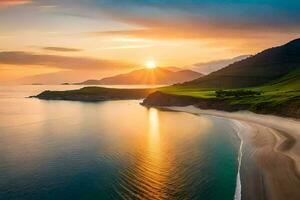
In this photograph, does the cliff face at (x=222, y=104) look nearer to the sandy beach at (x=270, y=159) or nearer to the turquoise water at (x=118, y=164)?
the sandy beach at (x=270, y=159)

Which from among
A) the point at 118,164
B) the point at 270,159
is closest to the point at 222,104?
the point at 270,159

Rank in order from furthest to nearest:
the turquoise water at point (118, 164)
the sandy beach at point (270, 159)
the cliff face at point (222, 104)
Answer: the cliff face at point (222, 104) < the turquoise water at point (118, 164) < the sandy beach at point (270, 159)

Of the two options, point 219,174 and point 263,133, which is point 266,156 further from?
point 263,133

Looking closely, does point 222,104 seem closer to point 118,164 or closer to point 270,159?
point 270,159

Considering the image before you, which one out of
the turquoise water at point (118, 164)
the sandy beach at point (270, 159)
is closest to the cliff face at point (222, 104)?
the sandy beach at point (270, 159)

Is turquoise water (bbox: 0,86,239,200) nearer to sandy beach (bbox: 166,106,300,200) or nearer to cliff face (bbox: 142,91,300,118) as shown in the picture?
sandy beach (bbox: 166,106,300,200)

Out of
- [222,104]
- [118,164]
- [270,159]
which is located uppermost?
[222,104]

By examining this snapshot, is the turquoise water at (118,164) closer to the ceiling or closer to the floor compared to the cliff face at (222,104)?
closer to the floor
